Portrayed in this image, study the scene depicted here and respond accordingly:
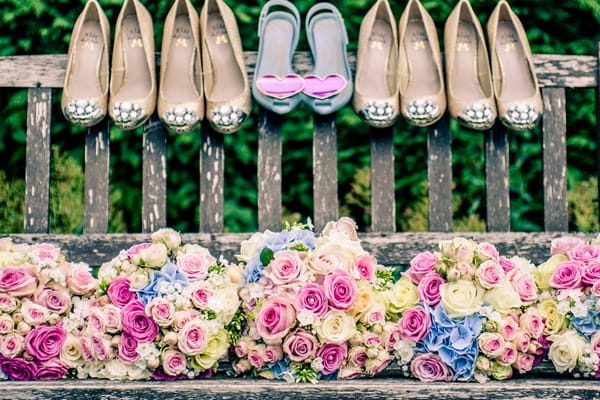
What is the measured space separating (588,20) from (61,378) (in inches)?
95.2

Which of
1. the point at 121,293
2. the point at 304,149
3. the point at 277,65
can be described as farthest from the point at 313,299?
the point at 304,149

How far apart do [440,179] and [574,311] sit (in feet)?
2.67

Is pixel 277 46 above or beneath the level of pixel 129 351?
above

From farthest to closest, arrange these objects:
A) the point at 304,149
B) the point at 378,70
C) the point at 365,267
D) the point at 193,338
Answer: the point at 304,149, the point at 378,70, the point at 365,267, the point at 193,338

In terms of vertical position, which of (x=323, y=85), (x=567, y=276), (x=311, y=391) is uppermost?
(x=323, y=85)

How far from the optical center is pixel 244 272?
177 centimetres

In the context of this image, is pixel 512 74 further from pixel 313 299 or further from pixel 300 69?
pixel 313 299

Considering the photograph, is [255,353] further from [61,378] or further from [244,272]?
[61,378]

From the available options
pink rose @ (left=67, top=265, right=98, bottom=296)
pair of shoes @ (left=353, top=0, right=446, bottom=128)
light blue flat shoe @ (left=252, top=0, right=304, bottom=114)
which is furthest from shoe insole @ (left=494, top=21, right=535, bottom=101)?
pink rose @ (left=67, top=265, right=98, bottom=296)

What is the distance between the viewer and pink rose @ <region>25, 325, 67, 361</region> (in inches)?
66.9

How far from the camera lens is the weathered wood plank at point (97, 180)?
2.42 metres

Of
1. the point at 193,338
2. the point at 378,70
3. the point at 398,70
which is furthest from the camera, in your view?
the point at 378,70

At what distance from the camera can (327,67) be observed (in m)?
2.45

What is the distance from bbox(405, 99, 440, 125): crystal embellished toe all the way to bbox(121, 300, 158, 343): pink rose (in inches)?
42.3
